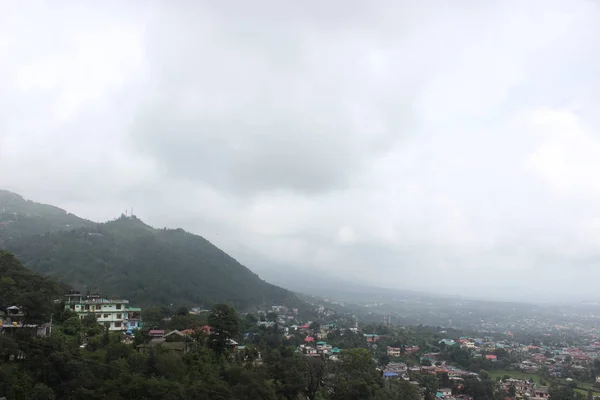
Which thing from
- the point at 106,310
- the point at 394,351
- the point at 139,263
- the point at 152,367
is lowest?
the point at 394,351

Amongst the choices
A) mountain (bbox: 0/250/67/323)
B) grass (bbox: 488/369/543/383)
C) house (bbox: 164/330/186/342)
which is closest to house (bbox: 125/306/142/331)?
house (bbox: 164/330/186/342)

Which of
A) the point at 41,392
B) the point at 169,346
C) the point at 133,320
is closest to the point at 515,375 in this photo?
the point at 133,320

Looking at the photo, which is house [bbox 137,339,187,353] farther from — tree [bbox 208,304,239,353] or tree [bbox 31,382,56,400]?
tree [bbox 31,382,56,400]

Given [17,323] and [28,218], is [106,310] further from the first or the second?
[28,218]

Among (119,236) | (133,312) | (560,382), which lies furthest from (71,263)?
(560,382)

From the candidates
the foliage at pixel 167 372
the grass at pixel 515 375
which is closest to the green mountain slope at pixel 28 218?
the foliage at pixel 167 372

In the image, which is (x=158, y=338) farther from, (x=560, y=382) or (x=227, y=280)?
(x=227, y=280)

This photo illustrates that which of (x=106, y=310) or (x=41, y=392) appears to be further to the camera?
(x=106, y=310)
